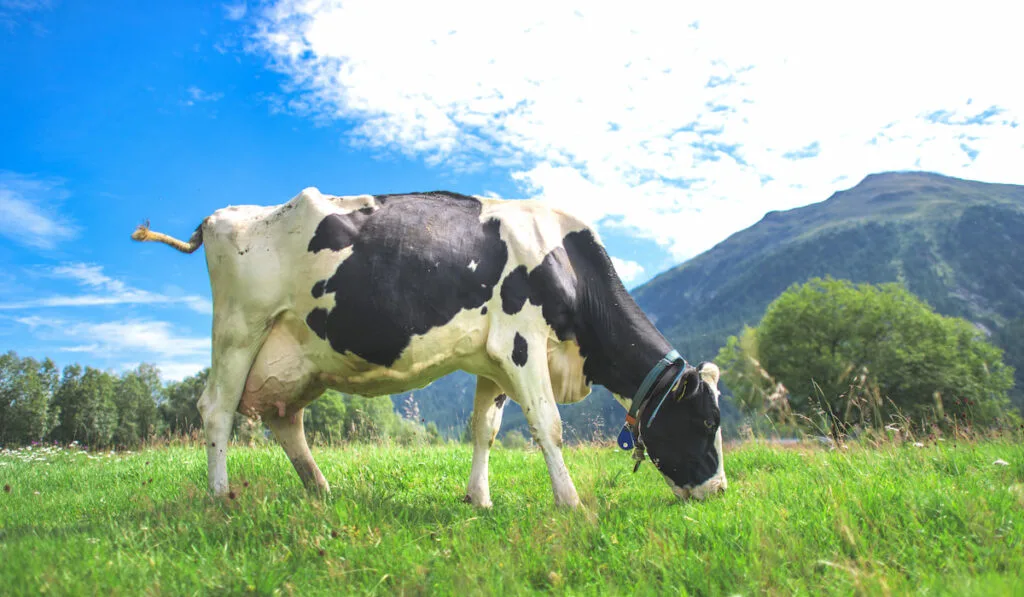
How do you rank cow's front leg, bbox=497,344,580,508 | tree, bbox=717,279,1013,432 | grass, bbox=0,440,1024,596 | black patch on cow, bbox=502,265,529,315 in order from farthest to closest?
tree, bbox=717,279,1013,432, black patch on cow, bbox=502,265,529,315, cow's front leg, bbox=497,344,580,508, grass, bbox=0,440,1024,596

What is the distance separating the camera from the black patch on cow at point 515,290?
554cm

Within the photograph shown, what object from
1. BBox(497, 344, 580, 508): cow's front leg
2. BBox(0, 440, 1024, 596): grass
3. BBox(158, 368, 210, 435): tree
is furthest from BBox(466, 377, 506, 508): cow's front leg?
BBox(158, 368, 210, 435): tree

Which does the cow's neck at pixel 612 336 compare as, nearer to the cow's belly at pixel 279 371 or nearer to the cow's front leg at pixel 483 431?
the cow's front leg at pixel 483 431

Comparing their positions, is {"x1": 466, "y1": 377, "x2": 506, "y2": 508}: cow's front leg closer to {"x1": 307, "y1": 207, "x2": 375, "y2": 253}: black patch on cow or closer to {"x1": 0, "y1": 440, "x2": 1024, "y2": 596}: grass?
{"x1": 0, "y1": 440, "x2": 1024, "y2": 596}: grass

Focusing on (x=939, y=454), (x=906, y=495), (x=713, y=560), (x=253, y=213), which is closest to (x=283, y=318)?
(x=253, y=213)

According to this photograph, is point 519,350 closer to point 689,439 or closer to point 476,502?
point 476,502

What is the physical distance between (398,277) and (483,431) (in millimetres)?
2077

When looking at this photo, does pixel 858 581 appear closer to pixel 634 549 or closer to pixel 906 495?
pixel 634 549

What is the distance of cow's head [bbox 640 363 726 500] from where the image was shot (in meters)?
5.79

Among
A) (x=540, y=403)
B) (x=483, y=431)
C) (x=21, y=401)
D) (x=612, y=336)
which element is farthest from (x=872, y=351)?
(x=21, y=401)

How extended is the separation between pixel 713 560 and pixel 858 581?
77 cm

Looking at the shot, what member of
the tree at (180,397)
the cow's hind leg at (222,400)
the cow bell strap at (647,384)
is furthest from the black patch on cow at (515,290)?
the tree at (180,397)

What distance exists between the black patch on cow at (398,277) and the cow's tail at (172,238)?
1.58 meters

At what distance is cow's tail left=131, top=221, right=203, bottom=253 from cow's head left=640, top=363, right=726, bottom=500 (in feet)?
16.3
